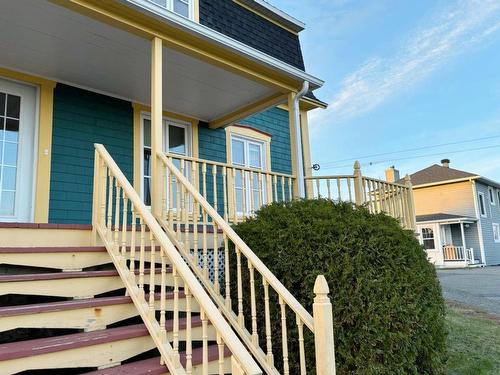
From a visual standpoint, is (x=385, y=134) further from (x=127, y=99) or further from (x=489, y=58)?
(x=127, y=99)

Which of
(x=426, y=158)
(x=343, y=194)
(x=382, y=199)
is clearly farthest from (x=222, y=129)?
(x=426, y=158)

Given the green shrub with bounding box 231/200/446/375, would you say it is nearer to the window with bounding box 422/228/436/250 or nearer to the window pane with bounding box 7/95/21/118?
the window pane with bounding box 7/95/21/118

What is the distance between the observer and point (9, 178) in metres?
4.61

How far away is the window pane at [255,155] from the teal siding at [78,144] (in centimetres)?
249

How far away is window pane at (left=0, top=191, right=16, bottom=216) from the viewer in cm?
451

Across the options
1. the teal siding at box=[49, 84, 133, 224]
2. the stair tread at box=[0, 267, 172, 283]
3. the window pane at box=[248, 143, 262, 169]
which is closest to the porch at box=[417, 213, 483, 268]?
the window pane at box=[248, 143, 262, 169]

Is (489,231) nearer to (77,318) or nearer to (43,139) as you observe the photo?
(43,139)

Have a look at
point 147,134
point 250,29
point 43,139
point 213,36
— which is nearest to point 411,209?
point 250,29

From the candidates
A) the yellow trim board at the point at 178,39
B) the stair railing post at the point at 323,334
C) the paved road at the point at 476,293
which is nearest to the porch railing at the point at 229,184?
the yellow trim board at the point at 178,39

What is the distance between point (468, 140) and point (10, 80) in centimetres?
3090

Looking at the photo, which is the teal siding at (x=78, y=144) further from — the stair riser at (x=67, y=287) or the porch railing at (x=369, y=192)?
the porch railing at (x=369, y=192)

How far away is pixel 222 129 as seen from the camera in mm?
6855

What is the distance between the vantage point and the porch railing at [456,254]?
18.5 meters

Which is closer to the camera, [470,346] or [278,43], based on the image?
[470,346]
